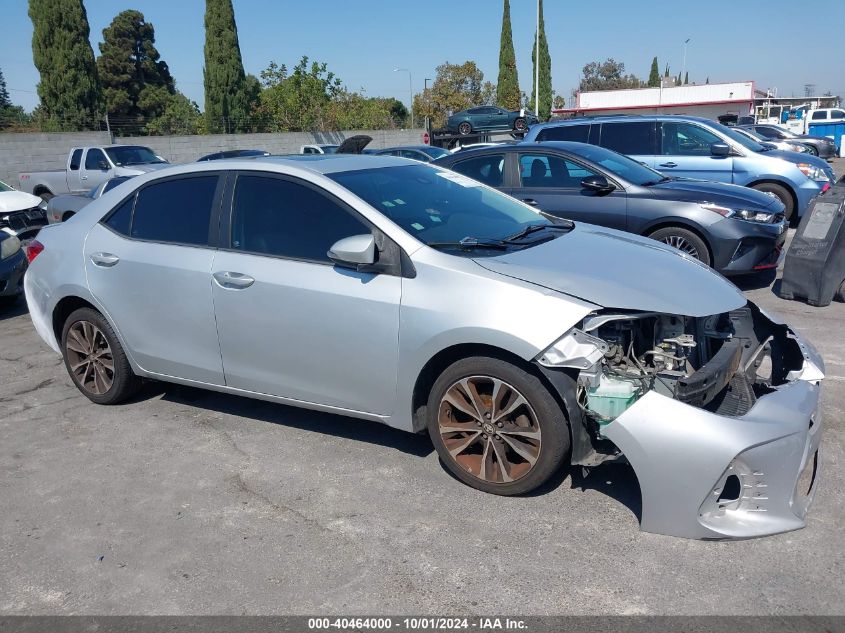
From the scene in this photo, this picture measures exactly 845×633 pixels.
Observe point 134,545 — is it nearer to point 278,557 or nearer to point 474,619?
point 278,557

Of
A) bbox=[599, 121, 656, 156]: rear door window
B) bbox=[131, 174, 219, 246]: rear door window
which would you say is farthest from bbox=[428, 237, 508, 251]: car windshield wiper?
bbox=[599, 121, 656, 156]: rear door window

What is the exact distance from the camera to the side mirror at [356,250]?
3.81m

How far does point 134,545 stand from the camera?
11.5ft

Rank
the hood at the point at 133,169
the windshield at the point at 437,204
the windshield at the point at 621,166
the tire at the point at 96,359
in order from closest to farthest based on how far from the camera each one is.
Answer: the windshield at the point at 437,204 → the tire at the point at 96,359 → the windshield at the point at 621,166 → the hood at the point at 133,169

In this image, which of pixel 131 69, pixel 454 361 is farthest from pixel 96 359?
pixel 131 69

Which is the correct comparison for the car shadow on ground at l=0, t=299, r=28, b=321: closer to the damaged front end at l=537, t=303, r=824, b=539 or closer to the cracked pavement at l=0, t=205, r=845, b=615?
the cracked pavement at l=0, t=205, r=845, b=615

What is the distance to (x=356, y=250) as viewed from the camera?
3.82 meters

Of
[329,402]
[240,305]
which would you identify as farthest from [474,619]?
[240,305]

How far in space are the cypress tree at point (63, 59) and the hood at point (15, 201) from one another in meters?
21.7

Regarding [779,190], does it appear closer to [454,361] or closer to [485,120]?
[454,361]

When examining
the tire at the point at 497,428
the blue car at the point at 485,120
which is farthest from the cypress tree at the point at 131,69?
the tire at the point at 497,428

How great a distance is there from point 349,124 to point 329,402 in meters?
34.3

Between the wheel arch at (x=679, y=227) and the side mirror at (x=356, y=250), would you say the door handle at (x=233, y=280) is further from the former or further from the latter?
the wheel arch at (x=679, y=227)

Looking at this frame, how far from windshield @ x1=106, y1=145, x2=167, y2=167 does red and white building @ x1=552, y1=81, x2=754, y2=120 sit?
43.2 m
